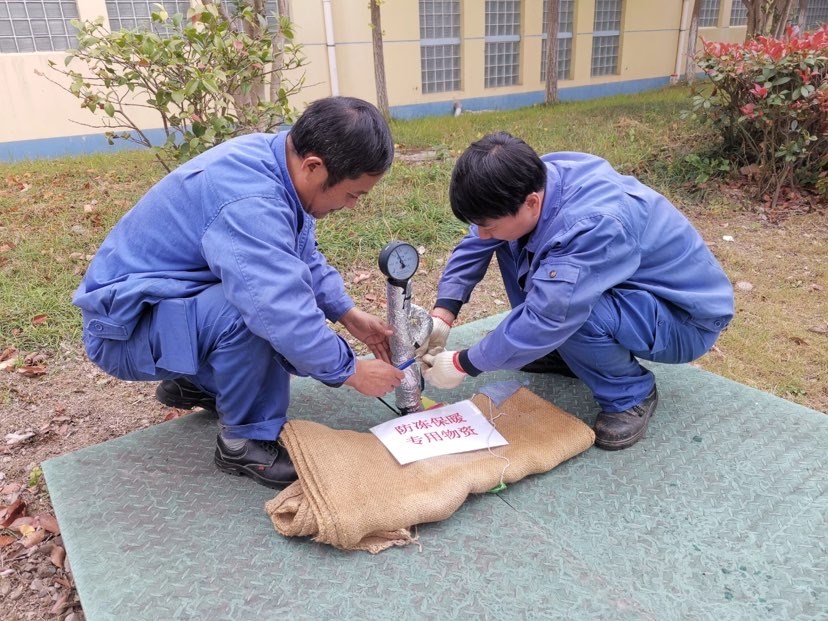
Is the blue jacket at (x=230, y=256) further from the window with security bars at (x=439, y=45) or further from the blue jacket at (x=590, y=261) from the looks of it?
the window with security bars at (x=439, y=45)

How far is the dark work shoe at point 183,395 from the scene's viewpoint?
225 cm

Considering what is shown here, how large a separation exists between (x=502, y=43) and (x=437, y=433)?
11194 millimetres

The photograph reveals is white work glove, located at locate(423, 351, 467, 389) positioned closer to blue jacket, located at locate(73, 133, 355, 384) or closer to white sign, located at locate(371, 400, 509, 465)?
white sign, located at locate(371, 400, 509, 465)

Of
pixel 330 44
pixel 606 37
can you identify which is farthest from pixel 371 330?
pixel 606 37

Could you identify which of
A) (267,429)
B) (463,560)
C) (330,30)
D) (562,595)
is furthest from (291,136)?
(330,30)

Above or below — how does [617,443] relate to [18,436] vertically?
above

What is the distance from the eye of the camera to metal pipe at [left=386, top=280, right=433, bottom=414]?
6.67 ft

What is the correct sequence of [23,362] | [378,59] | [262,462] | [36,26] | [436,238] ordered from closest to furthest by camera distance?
1. [262,462]
2. [23,362]
3. [436,238]
4. [36,26]
5. [378,59]

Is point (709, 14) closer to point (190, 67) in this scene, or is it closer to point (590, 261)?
point (190, 67)

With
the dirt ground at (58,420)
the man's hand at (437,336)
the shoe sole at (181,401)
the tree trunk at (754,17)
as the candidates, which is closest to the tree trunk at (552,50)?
the tree trunk at (754,17)

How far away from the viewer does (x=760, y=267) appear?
4008 mm

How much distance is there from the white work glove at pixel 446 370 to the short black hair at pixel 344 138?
2.28 feet

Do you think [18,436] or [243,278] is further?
[18,436]

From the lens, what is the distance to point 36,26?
7461mm
